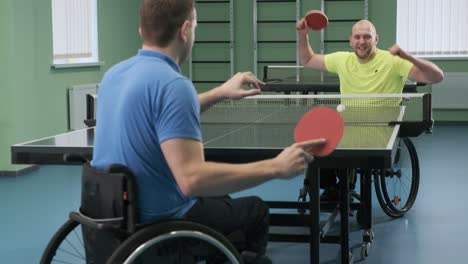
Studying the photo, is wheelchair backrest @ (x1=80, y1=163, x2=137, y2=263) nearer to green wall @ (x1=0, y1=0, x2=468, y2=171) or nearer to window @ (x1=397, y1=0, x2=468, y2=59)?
green wall @ (x1=0, y1=0, x2=468, y2=171)

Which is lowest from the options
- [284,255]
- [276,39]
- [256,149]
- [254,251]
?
[284,255]

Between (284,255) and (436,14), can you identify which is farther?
(436,14)

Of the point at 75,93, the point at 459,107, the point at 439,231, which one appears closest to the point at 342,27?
the point at 459,107

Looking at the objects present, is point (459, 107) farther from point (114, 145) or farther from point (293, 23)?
point (114, 145)

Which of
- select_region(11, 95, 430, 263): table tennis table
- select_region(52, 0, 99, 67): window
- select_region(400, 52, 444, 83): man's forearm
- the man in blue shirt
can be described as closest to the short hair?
the man in blue shirt

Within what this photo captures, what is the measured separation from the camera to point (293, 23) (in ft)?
33.7

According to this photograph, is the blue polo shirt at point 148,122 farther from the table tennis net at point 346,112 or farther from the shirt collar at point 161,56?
the table tennis net at point 346,112

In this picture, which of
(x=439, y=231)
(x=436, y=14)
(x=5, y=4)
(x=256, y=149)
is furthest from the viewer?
(x=436, y=14)

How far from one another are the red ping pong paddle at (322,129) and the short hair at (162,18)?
46 cm

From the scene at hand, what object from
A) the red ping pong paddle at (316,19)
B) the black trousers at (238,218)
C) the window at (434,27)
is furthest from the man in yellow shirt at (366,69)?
the window at (434,27)

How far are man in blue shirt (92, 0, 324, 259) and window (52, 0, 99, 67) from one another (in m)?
5.46

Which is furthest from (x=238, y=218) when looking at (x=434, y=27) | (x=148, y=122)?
(x=434, y=27)

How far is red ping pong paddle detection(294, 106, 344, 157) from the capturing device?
194 cm

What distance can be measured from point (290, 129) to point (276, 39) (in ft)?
23.6
